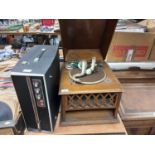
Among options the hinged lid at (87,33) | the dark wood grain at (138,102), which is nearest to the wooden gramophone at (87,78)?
the hinged lid at (87,33)

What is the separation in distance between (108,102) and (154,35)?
0.62 metres

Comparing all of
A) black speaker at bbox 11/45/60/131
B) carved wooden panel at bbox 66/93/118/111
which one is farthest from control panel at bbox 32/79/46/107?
carved wooden panel at bbox 66/93/118/111

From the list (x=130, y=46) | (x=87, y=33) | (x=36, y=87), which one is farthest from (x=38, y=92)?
(x=130, y=46)

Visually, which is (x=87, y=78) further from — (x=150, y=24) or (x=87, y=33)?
(x=150, y=24)

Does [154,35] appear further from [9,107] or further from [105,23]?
[9,107]

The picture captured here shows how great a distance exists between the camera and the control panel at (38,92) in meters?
0.59

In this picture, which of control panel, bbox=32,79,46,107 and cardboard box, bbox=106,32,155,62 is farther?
cardboard box, bbox=106,32,155,62

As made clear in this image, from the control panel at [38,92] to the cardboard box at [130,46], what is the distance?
643mm

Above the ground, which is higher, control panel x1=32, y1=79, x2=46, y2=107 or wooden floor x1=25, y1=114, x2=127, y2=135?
control panel x1=32, y1=79, x2=46, y2=107

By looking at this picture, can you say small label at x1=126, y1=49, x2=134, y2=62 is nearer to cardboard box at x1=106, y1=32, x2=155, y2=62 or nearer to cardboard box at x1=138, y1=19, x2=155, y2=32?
cardboard box at x1=106, y1=32, x2=155, y2=62

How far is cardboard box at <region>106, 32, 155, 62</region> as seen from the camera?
3.51ft

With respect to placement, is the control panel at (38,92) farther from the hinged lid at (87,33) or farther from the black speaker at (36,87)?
the hinged lid at (87,33)

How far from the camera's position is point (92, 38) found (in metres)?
0.93
